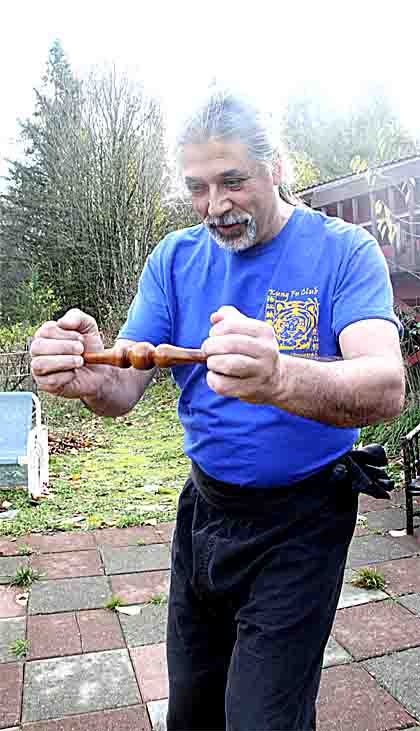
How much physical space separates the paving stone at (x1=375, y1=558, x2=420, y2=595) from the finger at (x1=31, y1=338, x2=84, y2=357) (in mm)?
2903

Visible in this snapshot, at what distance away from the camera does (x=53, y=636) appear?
137 inches

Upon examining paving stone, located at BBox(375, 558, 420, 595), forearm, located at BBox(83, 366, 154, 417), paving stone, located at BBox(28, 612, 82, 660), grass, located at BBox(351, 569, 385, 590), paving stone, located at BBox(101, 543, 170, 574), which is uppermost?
forearm, located at BBox(83, 366, 154, 417)

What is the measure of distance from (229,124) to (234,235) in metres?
0.26

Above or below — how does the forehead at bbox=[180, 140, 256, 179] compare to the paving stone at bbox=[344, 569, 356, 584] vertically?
above

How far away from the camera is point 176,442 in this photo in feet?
28.0

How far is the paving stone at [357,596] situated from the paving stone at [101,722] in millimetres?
1322

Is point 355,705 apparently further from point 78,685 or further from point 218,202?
point 218,202

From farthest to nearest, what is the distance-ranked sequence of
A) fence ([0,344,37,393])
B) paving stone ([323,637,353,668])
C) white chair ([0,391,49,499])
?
fence ([0,344,37,393]) < white chair ([0,391,49,499]) < paving stone ([323,637,353,668])

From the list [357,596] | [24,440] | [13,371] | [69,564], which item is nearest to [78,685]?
[69,564]

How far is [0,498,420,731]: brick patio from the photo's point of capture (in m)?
2.82

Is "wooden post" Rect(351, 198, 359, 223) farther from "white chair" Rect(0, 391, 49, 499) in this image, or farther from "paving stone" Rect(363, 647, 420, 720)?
"paving stone" Rect(363, 647, 420, 720)

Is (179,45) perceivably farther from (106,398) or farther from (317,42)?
(106,398)

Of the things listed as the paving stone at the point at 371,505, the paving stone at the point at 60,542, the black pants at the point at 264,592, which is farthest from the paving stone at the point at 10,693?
the paving stone at the point at 371,505

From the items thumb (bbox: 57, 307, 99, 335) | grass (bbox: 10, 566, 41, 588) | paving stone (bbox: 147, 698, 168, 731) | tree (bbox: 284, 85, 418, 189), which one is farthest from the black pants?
tree (bbox: 284, 85, 418, 189)
